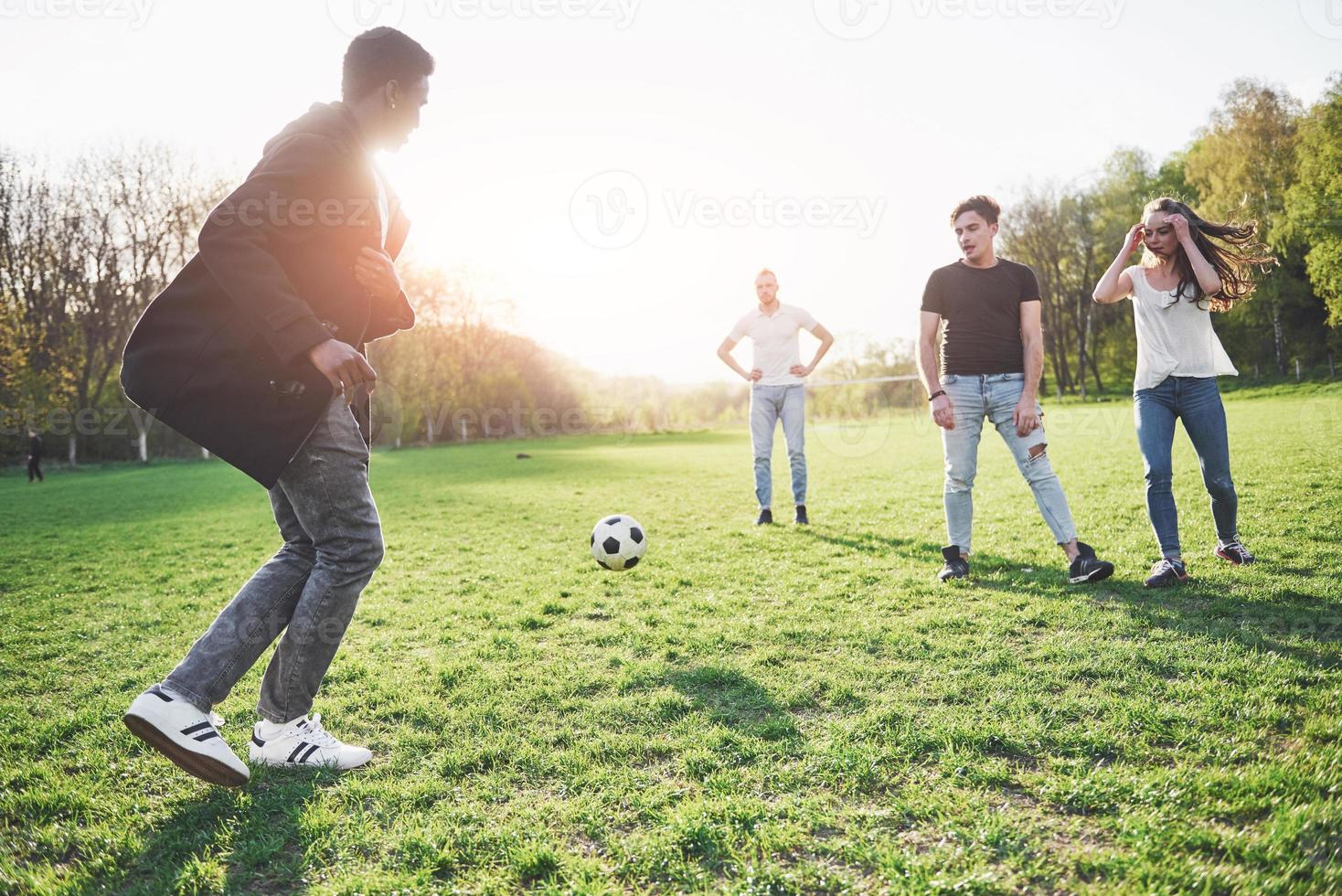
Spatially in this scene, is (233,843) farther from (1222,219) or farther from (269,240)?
(1222,219)

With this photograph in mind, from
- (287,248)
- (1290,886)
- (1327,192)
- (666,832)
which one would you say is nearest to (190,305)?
(287,248)

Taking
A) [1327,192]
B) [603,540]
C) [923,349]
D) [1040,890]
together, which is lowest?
[1040,890]

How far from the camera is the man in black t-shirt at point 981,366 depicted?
493 centimetres

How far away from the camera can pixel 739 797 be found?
236cm

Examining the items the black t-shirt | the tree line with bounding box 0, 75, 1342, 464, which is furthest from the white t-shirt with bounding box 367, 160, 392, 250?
the tree line with bounding box 0, 75, 1342, 464

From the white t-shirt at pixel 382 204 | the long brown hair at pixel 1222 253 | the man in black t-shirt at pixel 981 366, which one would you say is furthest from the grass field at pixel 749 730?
the white t-shirt at pixel 382 204

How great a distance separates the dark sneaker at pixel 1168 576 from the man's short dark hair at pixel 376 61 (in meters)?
4.77

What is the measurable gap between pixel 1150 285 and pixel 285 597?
530 cm

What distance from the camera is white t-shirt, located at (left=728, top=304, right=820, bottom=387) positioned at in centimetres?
786

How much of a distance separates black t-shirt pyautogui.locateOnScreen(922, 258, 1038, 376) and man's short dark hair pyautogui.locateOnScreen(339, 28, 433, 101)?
3.76 m

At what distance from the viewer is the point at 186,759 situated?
8.00 ft

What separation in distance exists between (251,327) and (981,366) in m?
4.36

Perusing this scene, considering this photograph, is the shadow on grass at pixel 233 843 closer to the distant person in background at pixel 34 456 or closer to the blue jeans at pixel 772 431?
the blue jeans at pixel 772 431

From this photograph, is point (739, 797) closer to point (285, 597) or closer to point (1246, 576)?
point (285, 597)
